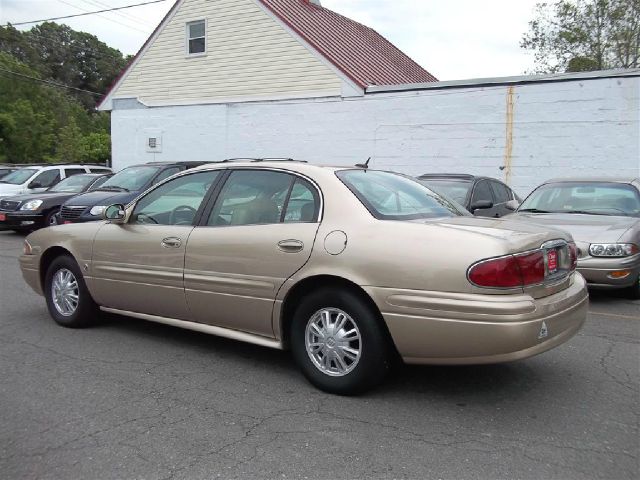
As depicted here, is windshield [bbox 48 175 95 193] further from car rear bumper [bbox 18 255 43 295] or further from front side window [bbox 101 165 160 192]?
car rear bumper [bbox 18 255 43 295]

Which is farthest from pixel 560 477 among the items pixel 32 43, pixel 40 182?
pixel 32 43

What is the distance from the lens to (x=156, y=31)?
20531mm

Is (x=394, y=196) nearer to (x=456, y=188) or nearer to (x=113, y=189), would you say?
(x=456, y=188)

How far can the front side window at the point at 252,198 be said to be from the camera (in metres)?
4.38

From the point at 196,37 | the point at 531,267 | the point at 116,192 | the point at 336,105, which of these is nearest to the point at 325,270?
the point at 531,267

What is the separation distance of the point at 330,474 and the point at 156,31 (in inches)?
798

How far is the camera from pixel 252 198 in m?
4.52

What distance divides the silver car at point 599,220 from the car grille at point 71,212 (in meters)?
7.39

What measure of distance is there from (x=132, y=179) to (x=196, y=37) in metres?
10.1

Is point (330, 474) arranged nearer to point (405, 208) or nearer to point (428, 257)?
point (428, 257)

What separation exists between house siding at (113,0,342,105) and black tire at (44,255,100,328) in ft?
38.8

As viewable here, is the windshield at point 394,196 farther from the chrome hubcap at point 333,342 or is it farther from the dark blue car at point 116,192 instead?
the dark blue car at point 116,192

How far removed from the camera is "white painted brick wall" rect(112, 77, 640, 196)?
12594mm

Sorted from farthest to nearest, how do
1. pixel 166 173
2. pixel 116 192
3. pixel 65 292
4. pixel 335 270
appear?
pixel 166 173
pixel 116 192
pixel 65 292
pixel 335 270
